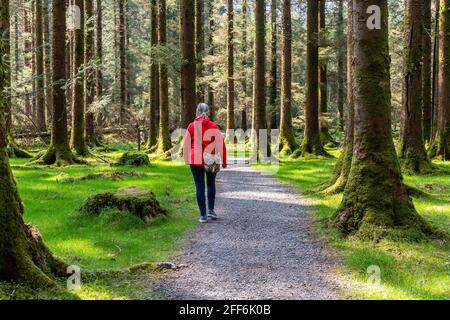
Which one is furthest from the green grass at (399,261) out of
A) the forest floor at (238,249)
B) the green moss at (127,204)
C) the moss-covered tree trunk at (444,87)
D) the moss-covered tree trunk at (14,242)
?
the moss-covered tree trunk at (444,87)

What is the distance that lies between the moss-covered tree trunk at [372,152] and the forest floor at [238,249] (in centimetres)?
50

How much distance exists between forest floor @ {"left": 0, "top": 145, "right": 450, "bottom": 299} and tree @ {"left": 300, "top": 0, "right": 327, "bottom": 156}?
383 inches

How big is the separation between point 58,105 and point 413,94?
13021mm

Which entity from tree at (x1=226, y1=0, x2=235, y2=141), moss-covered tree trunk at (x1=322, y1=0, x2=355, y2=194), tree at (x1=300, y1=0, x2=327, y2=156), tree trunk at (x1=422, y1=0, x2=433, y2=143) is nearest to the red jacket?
moss-covered tree trunk at (x1=322, y1=0, x2=355, y2=194)

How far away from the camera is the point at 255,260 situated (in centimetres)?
648

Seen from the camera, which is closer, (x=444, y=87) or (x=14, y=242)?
(x=14, y=242)

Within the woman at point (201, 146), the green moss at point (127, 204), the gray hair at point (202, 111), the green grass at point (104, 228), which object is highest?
the gray hair at point (202, 111)

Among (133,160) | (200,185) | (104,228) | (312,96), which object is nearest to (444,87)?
(312,96)

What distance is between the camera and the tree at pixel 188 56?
61.0ft

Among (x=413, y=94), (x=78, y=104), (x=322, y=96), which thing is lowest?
(x=413, y=94)

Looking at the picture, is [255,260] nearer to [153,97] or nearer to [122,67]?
[153,97]

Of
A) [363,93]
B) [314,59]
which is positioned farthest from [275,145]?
[363,93]

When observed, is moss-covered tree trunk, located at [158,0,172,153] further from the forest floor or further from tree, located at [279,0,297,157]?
the forest floor

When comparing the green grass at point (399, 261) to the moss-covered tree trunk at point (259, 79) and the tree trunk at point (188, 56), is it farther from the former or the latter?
the moss-covered tree trunk at point (259, 79)
